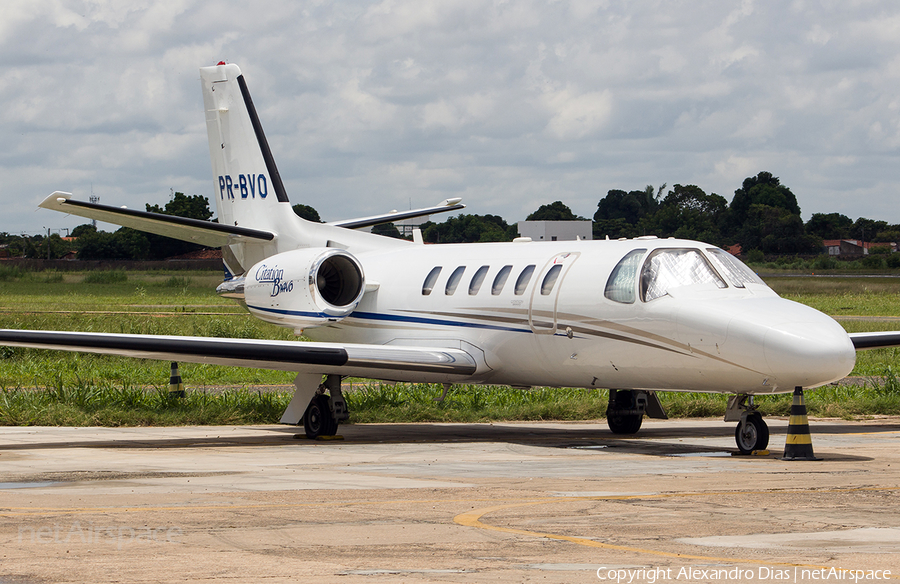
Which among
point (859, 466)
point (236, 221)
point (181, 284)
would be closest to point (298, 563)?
point (859, 466)

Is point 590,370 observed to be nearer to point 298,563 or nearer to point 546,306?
point 546,306

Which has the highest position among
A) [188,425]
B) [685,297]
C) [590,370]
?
[685,297]

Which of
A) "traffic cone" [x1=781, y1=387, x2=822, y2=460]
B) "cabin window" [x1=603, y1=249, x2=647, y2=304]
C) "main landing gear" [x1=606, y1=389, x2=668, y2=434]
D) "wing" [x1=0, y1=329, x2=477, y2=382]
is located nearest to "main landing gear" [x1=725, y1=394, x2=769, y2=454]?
"traffic cone" [x1=781, y1=387, x2=822, y2=460]

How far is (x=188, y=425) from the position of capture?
58.2ft

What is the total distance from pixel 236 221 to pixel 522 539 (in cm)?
1455

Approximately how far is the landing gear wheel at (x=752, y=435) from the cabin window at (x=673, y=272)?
1643mm

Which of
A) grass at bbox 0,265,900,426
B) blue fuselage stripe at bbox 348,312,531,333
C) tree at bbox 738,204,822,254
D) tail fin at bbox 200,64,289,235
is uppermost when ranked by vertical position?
tree at bbox 738,204,822,254

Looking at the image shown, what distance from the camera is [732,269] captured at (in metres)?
14.2

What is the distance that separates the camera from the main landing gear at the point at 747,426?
→ 13.6 meters

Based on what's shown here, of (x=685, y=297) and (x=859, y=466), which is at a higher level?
(x=685, y=297)

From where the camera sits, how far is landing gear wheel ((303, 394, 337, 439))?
16.5 metres

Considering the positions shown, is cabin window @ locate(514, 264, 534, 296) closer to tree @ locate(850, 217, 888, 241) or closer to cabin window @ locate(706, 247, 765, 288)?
cabin window @ locate(706, 247, 765, 288)

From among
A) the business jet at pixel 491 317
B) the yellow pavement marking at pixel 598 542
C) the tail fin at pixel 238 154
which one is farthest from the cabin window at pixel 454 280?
the yellow pavement marking at pixel 598 542

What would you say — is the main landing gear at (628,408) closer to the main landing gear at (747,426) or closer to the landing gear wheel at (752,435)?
the main landing gear at (747,426)
